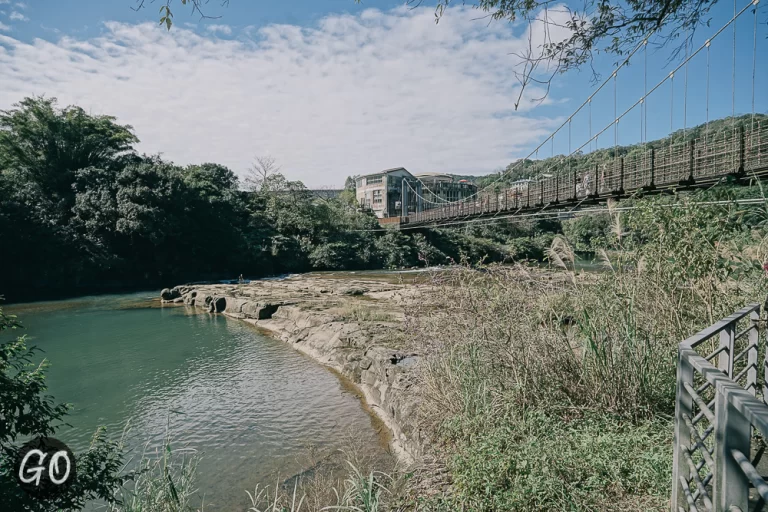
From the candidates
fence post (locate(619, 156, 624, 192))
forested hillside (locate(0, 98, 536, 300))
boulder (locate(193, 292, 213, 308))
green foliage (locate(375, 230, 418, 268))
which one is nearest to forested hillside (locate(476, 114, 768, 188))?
fence post (locate(619, 156, 624, 192))

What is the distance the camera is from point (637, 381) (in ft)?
8.99

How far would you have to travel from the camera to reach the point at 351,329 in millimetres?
8016

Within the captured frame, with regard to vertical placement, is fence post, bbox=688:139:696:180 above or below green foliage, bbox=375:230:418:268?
above

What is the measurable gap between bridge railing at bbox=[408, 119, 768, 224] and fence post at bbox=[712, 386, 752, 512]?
4270 mm

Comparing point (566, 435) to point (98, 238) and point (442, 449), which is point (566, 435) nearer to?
point (442, 449)

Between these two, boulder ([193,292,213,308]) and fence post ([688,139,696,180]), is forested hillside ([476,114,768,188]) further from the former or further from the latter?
boulder ([193,292,213,308])

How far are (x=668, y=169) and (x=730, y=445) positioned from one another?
486 inches


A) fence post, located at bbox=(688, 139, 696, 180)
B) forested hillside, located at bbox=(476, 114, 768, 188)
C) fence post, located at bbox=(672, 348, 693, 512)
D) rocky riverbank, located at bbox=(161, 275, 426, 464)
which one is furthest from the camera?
forested hillside, located at bbox=(476, 114, 768, 188)

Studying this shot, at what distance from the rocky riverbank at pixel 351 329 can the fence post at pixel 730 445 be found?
2.46 meters

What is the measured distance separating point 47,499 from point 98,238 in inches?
797

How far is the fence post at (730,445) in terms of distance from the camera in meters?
0.89

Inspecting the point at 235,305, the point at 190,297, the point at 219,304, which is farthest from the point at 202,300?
the point at 235,305

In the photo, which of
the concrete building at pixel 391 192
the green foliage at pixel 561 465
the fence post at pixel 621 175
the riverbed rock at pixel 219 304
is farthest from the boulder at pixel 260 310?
the concrete building at pixel 391 192

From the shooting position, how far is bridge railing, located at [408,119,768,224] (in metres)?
8.64
